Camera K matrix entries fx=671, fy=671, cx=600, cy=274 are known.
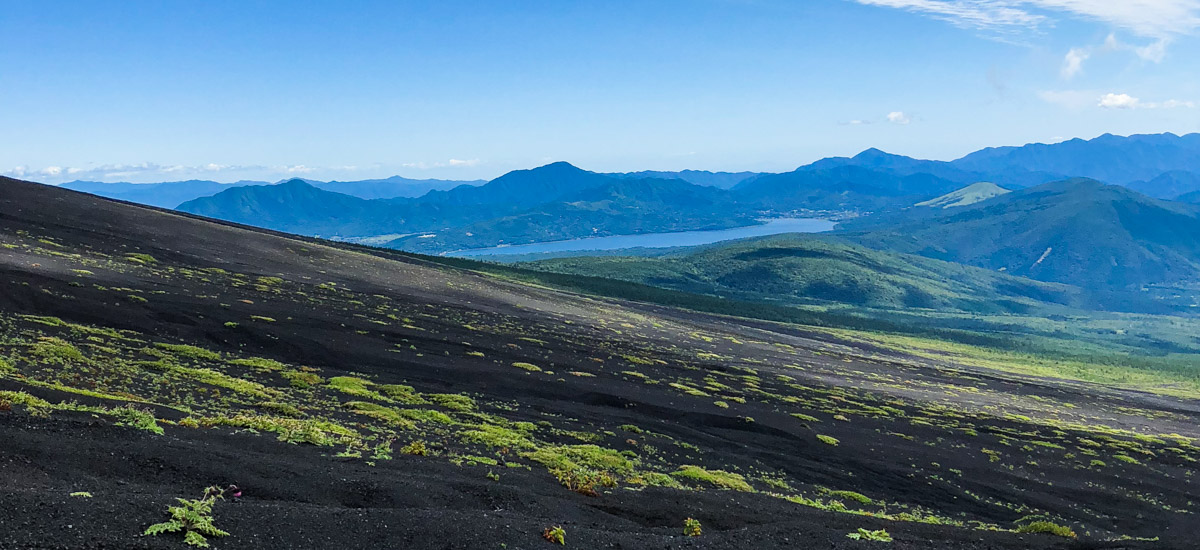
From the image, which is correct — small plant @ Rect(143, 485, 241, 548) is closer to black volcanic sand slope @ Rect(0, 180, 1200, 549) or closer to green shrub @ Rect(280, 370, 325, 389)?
black volcanic sand slope @ Rect(0, 180, 1200, 549)

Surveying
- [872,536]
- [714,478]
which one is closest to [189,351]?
[714,478]

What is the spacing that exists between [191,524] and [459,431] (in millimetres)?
23539

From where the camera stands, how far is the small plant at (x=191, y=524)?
17688mm

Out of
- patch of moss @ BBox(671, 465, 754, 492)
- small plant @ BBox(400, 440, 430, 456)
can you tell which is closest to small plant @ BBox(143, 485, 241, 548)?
small plant @ BBox(400, 440, 430, 456)

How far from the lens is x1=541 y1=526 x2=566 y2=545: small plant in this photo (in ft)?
74.8

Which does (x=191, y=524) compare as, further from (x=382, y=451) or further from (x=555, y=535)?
(x=382, y=451)

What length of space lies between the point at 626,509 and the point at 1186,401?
164 meters

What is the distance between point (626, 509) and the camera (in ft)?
97.6

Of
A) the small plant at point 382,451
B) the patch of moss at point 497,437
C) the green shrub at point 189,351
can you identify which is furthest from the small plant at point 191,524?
the green shrub at point 189,351

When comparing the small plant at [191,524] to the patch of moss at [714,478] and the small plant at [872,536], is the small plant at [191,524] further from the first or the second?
the patch of moss at [714,478]

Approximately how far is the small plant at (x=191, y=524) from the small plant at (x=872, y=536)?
80.0 feet

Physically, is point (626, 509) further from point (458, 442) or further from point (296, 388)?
point (296, 388)

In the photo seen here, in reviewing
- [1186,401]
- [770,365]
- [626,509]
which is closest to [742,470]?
[626,509]

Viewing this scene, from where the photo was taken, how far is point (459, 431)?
4150cm
